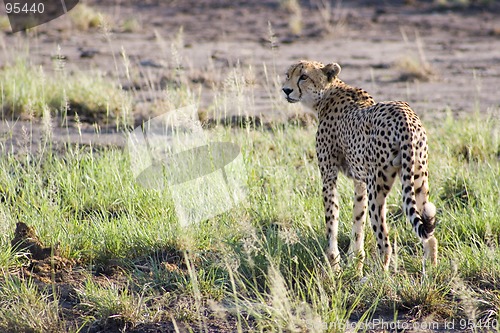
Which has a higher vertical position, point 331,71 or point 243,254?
point 331,71

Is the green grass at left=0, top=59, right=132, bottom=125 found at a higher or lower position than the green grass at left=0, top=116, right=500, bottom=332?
higher

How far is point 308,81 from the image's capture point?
494 centimetres

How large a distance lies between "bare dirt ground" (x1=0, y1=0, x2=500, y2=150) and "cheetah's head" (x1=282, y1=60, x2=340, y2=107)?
8.36 ft

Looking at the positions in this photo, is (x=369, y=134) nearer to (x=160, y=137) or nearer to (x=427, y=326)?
(x=427, y=326)

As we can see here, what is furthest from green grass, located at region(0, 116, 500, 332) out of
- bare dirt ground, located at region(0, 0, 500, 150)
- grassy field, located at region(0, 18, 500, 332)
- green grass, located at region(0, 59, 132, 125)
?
bare dirt ground, located at region(0, 0, 500, 150)

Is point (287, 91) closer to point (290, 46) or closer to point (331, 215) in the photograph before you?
point (331, 215)

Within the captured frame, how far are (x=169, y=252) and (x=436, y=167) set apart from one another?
2.12 m

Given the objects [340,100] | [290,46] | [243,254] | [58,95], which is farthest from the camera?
[290,46]

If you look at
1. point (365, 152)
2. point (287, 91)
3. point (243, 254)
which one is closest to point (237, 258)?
point (243, 254)

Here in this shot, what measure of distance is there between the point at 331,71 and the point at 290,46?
24.0 feet

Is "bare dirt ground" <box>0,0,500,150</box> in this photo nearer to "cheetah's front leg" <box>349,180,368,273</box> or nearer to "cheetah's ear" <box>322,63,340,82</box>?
"cheetah's ear" <box>322,63,340,82</box>

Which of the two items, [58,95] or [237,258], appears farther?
[58,95]

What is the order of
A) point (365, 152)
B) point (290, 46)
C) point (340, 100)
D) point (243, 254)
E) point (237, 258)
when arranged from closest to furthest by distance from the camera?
point (365, 152), point (237, 258), point (243, 254), point (340, 100), point (290, 46)

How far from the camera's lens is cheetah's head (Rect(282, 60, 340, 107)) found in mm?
4934
